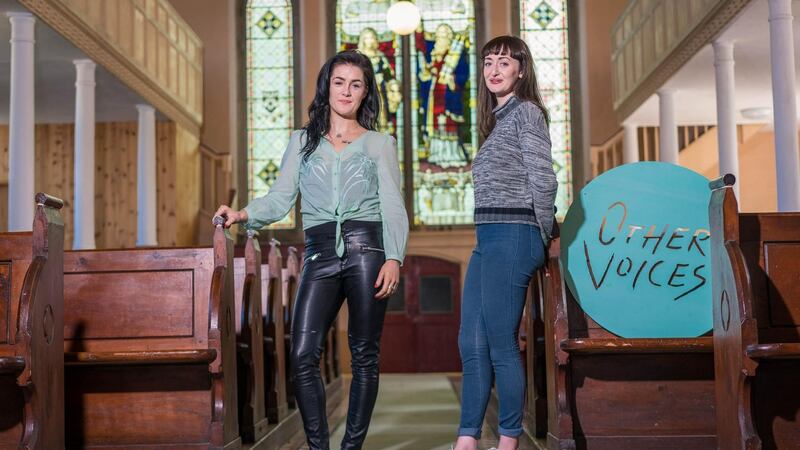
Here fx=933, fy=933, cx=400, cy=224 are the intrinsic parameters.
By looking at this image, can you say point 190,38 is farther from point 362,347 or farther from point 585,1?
point 362,347

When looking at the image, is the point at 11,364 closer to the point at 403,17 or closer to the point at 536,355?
the point at 536,355

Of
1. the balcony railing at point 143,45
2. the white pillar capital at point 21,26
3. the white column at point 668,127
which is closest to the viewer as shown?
the white pillar capital at point 21,26

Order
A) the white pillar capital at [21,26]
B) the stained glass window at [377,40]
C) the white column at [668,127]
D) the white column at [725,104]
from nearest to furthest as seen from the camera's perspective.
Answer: the white pillar capital at [21,26], the white column at [725,104], the white column at [668,127], the stained glass window at [377,40]

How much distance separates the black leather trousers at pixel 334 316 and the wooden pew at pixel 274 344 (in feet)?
6.88

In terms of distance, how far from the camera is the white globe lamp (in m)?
11.1

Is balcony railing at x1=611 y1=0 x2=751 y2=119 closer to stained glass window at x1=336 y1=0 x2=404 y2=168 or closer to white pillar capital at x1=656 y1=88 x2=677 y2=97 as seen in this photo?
white pillar capital at x1=656 y1=88 x2=677 y2=97

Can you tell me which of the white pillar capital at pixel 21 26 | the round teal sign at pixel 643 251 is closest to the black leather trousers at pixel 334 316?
the round teal sign at pixel 643 251

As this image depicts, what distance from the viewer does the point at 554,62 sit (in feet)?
45.6

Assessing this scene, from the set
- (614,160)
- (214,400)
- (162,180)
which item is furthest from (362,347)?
(614,160)

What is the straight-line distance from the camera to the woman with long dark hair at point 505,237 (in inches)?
117

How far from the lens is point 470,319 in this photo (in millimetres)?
3078

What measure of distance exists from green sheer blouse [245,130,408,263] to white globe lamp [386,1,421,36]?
8.17m

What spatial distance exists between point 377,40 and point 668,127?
16.0 feet

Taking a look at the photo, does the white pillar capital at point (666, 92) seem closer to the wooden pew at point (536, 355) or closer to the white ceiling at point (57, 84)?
the white ceiling at point (57, 84)
